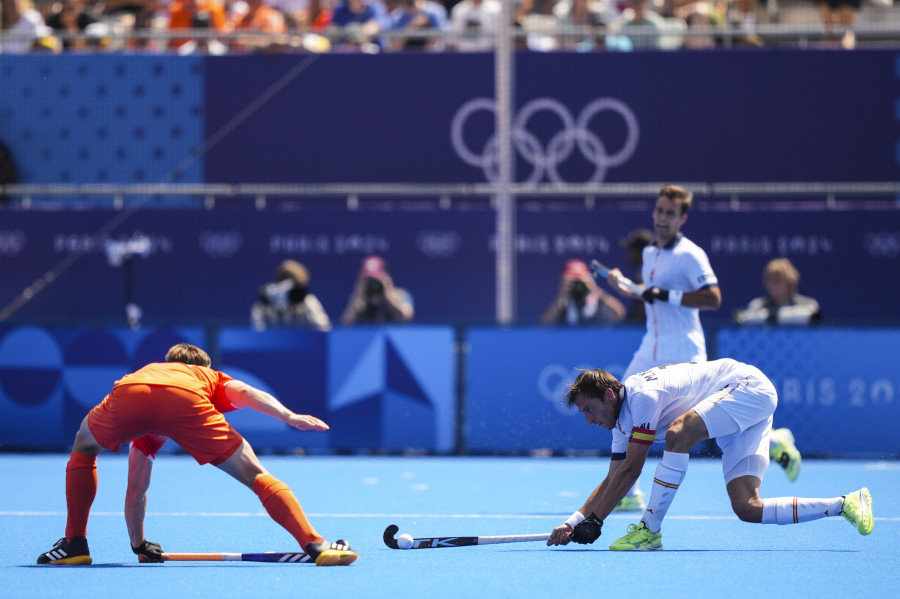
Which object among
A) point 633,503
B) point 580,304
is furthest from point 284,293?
point 633,503

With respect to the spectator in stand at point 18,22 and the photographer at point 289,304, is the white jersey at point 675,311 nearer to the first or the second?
the photographer at point 289,304

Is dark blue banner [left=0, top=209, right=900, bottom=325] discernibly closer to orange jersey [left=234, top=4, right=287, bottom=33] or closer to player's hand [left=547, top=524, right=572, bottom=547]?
orange jersey [left=234, top=4, right=287, bottom=33]

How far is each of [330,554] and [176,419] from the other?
1.02 metres

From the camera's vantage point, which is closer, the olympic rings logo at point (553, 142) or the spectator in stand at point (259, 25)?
the olympic rings logo at point (553, 142)

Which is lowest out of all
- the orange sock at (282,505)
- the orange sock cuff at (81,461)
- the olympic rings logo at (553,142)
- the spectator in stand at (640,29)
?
the orange sock at (282,505)

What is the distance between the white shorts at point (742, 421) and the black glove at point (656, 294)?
4.77 ft

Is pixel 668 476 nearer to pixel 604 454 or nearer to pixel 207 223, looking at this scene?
pixel 604 454

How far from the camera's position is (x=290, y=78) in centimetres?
1588

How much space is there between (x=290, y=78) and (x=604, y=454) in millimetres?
5743

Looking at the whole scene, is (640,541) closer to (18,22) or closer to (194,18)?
(194,18)

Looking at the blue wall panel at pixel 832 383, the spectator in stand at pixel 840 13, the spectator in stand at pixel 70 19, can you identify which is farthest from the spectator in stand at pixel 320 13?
the blue wall panel at pixel 832 383

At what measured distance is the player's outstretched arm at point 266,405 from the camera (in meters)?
6.80

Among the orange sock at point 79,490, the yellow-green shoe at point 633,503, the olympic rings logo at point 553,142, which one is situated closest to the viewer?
the orange sock at point 79,490

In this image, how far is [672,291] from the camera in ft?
30.0
